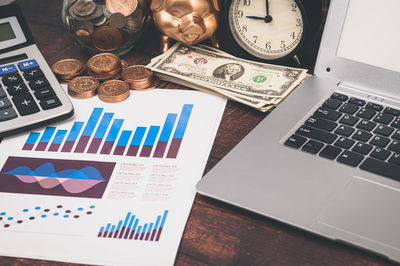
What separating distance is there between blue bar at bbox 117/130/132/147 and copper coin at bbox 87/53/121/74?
156 mm

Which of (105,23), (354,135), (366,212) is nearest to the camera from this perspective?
(366,212)

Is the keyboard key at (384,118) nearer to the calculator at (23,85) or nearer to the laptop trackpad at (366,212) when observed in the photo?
the laptop trackpad at (366,212)

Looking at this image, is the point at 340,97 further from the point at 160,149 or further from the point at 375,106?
the point at 160,149

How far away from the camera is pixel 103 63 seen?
2.71ft

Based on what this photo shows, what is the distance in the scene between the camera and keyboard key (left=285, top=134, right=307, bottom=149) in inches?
24.4

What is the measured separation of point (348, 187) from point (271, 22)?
366 mm

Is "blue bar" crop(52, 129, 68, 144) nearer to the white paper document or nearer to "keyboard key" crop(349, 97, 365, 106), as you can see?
the white paper document

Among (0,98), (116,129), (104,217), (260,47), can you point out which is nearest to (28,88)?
(0,98)

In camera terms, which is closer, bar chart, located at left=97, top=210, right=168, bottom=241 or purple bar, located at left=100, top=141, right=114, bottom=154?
bar chart, located at left=97, top=210, right=168, bottom=241

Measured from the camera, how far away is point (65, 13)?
2.81 ft

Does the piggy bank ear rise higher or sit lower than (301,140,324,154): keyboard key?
higher

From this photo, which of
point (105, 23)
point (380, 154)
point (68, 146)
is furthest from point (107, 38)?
point (380, 154)

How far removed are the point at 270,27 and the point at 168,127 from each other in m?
0.27

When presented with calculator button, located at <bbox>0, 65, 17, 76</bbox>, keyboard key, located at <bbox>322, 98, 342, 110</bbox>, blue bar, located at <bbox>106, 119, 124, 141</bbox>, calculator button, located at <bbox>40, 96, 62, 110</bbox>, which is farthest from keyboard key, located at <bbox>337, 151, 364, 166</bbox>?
calculator button, located at <bbox>0, 65, 17, 76</bbox>
